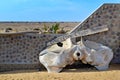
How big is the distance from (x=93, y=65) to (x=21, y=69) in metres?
2.93

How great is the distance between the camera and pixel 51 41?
15312 millimetres

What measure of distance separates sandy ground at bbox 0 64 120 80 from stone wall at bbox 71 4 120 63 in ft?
4.39

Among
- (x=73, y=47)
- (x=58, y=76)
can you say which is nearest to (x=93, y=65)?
(x=73, y=47)

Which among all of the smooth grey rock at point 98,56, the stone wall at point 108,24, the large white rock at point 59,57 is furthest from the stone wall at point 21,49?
the smooth grey rock at point 98,56

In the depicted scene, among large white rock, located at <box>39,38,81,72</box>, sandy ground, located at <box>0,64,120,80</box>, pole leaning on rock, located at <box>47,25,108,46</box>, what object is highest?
pole leaning on rock, located at <box>47,25,108,46</box>

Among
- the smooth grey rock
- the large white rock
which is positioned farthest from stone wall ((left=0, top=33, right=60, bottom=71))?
the smooth grey rock

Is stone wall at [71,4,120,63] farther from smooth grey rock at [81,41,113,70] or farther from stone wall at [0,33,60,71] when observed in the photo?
stone wall at [0,33,60,71]

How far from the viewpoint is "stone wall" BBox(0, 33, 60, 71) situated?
15.1 m

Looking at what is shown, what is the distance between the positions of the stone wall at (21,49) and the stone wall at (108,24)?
1529 millimetres

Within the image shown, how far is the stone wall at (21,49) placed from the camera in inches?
593

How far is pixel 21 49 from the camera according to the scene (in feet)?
49.9

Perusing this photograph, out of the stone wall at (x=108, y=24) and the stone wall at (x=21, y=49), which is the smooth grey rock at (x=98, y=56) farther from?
the stone wall at (x=21, y=49)

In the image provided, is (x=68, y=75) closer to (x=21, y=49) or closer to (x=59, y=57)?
(x=59, y=57)

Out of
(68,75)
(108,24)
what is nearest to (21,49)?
(68,75)
